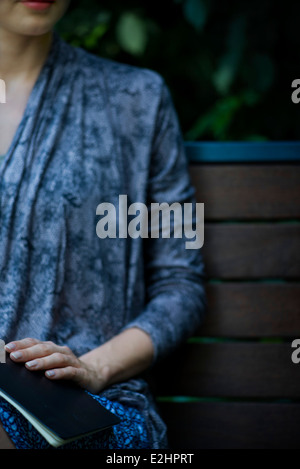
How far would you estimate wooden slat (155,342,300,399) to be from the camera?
1.67m

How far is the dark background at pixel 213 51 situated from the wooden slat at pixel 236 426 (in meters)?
0.92

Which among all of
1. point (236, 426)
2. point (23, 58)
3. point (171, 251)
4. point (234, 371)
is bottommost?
point (236, 426)

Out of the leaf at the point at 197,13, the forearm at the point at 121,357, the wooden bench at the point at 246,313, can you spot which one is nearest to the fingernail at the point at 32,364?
the forearm at the point at 121,357

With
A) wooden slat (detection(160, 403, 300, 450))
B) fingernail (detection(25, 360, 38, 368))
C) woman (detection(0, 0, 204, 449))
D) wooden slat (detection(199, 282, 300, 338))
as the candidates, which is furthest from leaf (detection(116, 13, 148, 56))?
fingernail (detection(25, 360, 38, 368))

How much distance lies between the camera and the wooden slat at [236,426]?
1669 mm

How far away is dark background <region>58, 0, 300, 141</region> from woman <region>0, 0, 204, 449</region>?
52 cm

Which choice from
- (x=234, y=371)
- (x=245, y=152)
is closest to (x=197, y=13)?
(x=245, y=152)

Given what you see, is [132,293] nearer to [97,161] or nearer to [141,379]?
[141,379]

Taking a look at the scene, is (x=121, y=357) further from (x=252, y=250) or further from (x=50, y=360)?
(x=252, y=250)

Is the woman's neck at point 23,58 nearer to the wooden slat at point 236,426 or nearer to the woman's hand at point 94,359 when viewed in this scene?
the woman's hand at point 94,359

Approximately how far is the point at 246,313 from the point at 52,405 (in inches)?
28.5

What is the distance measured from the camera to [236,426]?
5.49ft

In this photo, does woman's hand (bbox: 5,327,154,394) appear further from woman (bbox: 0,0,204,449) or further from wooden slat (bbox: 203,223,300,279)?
wooden slat (bbox: 203,223,300,279)
